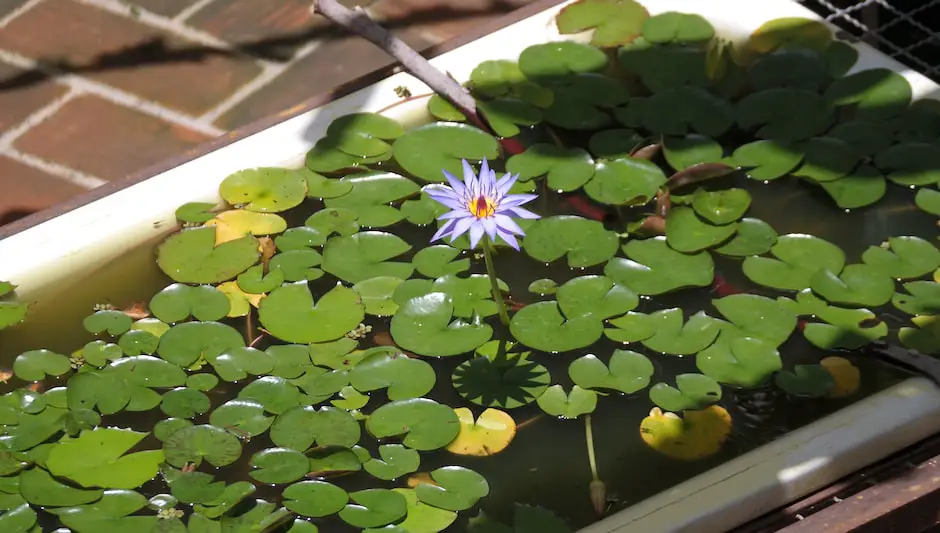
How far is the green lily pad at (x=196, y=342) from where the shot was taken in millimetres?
1584

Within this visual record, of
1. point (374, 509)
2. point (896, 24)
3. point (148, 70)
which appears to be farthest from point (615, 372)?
point (148, 70)

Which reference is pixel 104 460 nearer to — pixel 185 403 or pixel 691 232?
pixel 185 403

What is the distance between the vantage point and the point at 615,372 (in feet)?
5.03

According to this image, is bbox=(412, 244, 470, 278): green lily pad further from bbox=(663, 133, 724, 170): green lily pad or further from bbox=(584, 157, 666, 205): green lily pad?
bbox=(663, 133, 724, 170): green lily pad

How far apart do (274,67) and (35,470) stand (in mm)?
1153

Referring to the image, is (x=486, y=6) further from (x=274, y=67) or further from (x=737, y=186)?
(x=737, y=186)

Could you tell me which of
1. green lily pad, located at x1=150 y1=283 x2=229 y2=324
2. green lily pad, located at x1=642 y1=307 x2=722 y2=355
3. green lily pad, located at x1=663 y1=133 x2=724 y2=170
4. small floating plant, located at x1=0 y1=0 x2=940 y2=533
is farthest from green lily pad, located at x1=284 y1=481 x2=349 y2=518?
green lily pad, located at x1=663 y1=133 x2=724 y2=170

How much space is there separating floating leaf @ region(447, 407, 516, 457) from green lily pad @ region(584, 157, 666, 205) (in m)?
0.43

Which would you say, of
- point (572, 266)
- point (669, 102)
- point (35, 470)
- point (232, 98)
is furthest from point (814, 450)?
point (232, 98)

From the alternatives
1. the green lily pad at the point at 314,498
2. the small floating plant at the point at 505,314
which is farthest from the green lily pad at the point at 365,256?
the green lily pad at the point at 314,498

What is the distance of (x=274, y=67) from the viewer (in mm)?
2381

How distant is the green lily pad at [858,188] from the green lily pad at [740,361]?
13.1 inches

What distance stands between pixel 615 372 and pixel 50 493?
0.75m

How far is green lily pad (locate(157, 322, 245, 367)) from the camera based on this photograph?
1.58 meters
